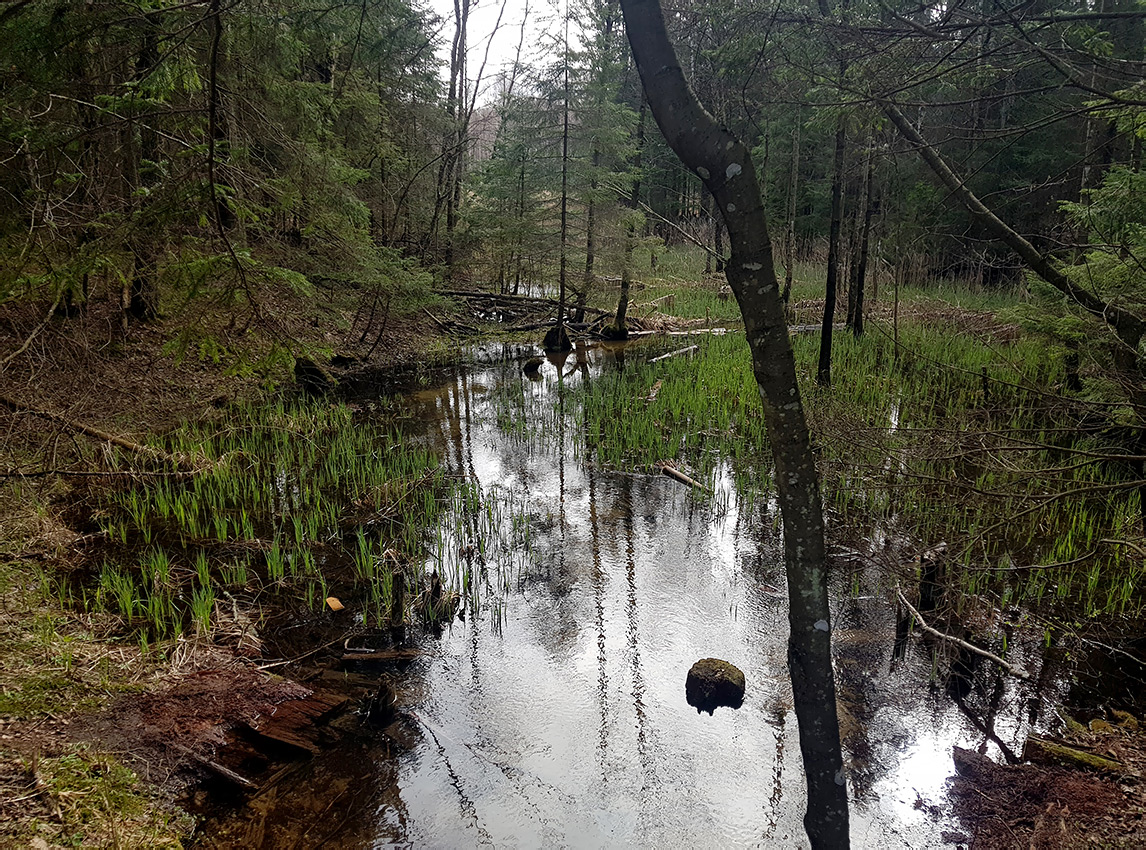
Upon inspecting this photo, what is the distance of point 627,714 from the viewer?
177 inches

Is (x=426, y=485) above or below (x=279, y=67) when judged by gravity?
below

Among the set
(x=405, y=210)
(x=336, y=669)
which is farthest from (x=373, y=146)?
(x=336, y=669)

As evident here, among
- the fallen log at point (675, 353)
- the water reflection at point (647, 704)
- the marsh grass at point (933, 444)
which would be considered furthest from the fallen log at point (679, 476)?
the fallen log at point (675, 353)

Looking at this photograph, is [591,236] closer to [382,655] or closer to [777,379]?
[382,655]

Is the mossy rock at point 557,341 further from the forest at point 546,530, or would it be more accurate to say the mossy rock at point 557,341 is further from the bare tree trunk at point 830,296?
the bare tree trunk at point 830,296

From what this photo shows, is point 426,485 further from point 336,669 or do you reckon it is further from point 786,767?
point 786,767

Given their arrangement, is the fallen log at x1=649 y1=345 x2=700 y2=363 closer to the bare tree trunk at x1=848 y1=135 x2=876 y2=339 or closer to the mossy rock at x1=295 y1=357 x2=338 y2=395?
the bare tree trunk at x1=848 y1=135 x2=876 y2=339

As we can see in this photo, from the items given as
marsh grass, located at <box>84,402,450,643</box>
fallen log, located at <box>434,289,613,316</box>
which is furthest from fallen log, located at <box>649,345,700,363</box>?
marsh grass, located at <box>84,402,450,643</box>

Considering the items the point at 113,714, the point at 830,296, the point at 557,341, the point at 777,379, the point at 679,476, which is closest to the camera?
the point at 777,379

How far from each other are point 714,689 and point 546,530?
3.19 m

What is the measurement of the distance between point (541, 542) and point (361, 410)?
593cm

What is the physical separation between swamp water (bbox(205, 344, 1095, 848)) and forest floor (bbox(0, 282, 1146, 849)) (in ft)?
1.20

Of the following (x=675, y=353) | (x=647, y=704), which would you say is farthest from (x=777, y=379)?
(x=675, y=353)

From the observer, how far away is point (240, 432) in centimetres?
961
